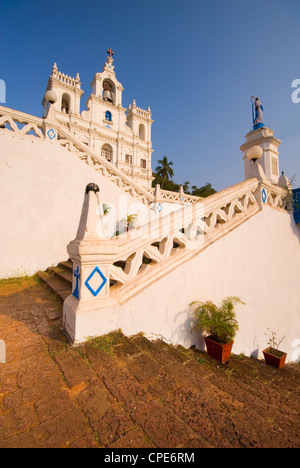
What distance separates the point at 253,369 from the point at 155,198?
7646 millimetres

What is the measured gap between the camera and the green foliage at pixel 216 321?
312 cm

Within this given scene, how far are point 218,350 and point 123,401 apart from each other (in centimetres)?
195

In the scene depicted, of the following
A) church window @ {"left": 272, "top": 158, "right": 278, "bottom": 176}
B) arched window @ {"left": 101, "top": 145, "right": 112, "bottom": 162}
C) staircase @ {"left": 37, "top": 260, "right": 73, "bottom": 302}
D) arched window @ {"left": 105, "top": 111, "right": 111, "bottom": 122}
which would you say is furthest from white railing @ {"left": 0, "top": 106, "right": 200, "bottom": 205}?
arched window @ {"left": 105, "top": 111, "right": 111, "bottom": 122}

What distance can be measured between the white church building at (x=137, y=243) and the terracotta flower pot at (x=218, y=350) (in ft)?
1.10

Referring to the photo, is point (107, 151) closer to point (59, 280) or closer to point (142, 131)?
point (142, 131)

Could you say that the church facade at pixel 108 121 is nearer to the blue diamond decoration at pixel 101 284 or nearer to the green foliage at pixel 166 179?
the green foliage at pixel 166 179

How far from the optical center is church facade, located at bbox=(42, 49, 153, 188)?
2630cm

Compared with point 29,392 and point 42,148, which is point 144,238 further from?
point 42,148

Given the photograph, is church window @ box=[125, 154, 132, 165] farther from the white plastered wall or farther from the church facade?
the white plastered wall

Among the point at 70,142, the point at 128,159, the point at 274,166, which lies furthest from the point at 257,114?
the point at 128,159

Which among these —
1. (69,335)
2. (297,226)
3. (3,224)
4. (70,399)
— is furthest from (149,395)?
(297,226)

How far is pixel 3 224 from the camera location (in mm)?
5793

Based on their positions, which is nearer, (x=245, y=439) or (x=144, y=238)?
(x=245, y=439)

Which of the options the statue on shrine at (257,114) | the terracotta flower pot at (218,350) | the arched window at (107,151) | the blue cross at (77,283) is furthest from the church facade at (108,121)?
the terracotta flower pot at (218,350)
